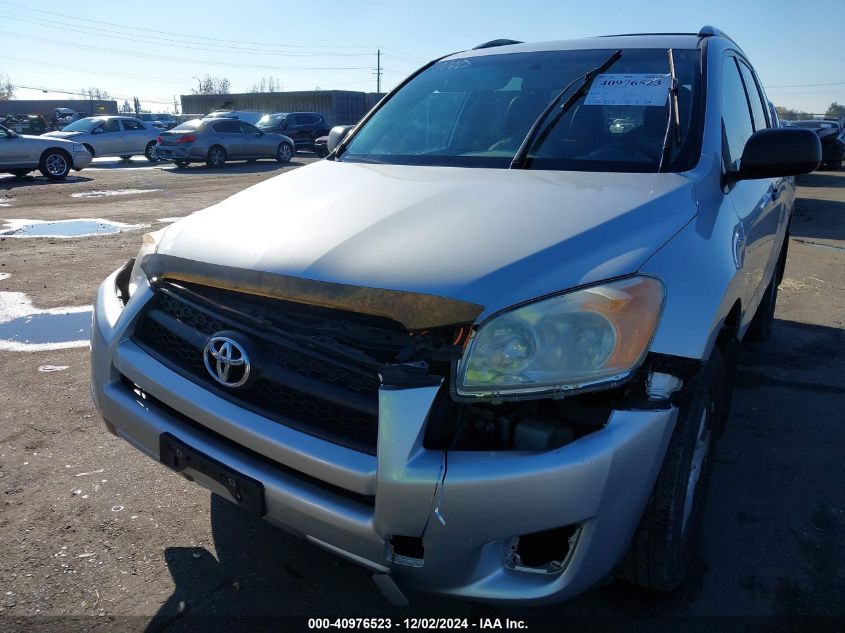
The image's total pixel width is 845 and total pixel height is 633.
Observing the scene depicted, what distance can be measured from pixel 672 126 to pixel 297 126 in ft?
79.5

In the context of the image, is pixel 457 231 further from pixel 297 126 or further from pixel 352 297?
pixel 297 126

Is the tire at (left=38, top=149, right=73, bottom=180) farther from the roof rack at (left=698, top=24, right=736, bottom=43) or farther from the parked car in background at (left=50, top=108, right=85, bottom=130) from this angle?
the parked car in background at (left=50, top=108, right=85, bottom=130)

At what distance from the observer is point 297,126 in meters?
25.2

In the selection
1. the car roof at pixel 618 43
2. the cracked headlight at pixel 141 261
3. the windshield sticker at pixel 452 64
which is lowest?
the cracked headlight at pixel 141 261

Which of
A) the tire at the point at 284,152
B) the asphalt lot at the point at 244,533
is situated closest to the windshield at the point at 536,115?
the asphalt lot at the point at 244,533

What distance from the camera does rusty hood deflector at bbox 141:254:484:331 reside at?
5.35 feet

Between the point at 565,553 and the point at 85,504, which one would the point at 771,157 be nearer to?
the point at 565,553

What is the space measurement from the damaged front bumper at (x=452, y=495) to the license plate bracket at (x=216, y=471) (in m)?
0.02

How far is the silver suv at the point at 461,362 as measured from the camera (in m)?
1.59

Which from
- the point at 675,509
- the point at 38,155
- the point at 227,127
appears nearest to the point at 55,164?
the point at 38,155

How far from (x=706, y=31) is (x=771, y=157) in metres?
1.16

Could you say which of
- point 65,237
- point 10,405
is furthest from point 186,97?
point 10,405

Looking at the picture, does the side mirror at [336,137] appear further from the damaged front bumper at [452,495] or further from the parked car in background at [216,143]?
the parked car in background at [216,143]

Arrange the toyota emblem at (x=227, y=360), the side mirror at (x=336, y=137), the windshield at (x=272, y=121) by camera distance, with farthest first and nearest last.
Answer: the windshield at (x=272, y=121) < the side mirror at (x=336, y=137) < the toyota emblem at (x=227, y=360)
